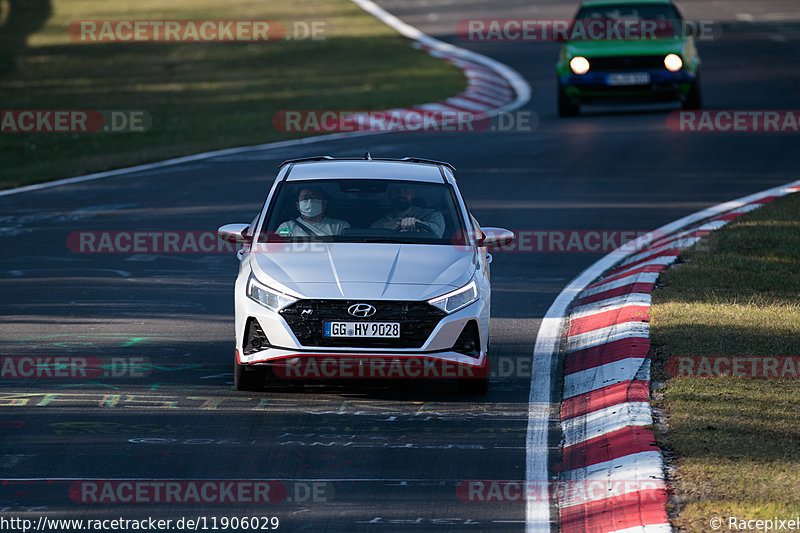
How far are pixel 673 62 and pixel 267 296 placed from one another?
15.5 metres

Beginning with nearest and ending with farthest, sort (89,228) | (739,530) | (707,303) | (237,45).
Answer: (739,530), (707,303), (89,228), (237,45)

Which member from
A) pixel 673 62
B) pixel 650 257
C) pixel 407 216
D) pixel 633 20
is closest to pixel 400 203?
pixel 407 216

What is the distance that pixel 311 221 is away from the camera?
961 cm

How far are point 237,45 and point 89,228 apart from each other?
2317cm

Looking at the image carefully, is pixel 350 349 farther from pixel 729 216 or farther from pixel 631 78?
pixel 631 78

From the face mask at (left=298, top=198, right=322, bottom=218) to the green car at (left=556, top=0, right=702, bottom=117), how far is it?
14076 millimetres

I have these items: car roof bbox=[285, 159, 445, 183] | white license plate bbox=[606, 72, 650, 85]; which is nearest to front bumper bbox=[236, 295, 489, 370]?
car roof bbox=[285, 159, 445, 183]

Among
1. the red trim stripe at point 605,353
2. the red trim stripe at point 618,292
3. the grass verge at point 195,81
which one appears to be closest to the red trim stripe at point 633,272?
the red trim stripe at point 618,292

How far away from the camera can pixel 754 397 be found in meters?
8.18

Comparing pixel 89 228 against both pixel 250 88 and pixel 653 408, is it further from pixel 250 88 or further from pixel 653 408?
pixel 250 88

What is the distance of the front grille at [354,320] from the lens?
8523 mm

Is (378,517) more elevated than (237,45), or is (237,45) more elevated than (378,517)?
(237,45)

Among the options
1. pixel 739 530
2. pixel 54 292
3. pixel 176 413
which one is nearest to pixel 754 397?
pixel 739 530

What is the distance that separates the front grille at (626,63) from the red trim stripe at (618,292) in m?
11.8
